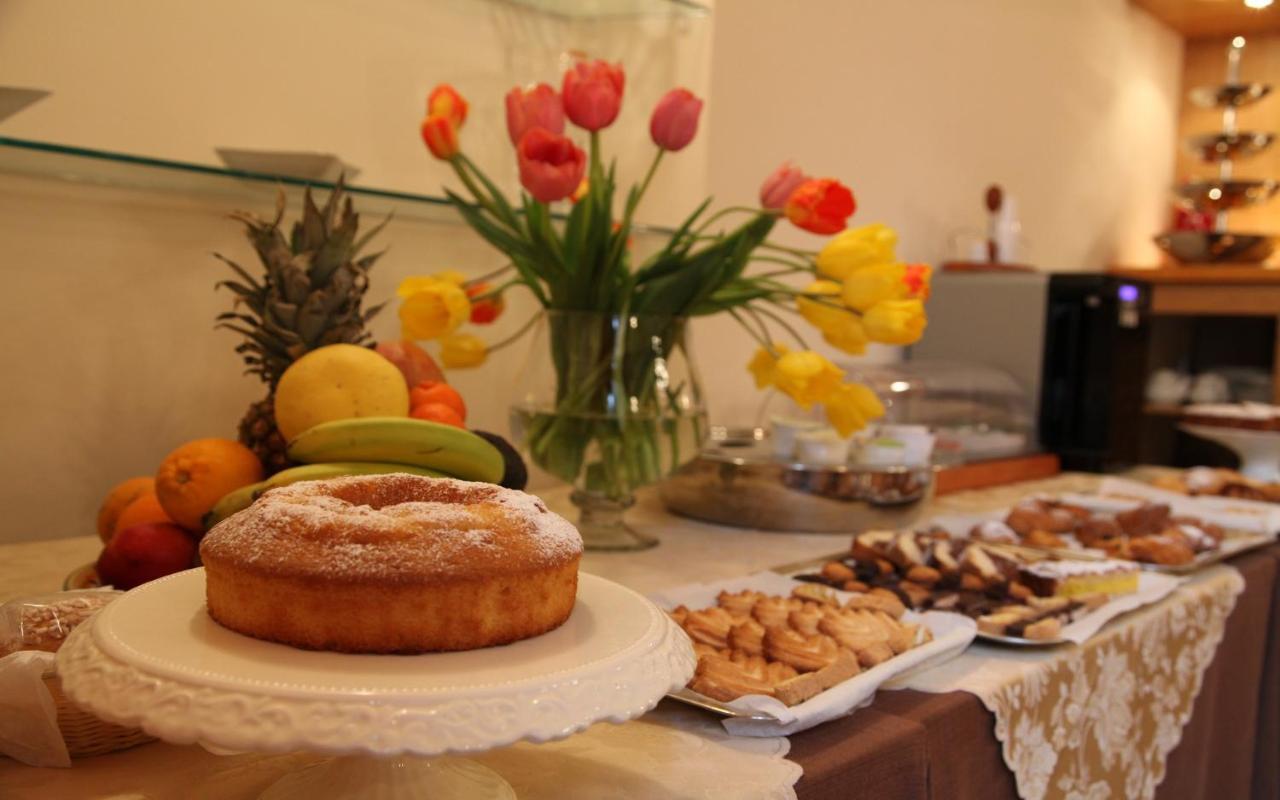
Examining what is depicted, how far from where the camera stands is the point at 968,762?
2.84 feet

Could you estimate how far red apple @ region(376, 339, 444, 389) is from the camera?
1234 mm

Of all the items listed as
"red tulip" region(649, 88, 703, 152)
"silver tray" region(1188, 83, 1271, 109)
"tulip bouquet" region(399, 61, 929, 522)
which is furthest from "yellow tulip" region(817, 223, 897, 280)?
"silver tray" region(1188, 83, 1271, 109)

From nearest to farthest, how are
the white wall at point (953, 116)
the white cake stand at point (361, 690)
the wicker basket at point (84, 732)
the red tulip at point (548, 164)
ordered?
the white cake stand at point (361, 690) → the wicker basket at point (84, 732) → the red tulip at point (548, 164) → the white wall at point (953, 116)

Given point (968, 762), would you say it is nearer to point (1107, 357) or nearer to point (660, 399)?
point (660, 399)

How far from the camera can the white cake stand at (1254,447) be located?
2330 millimetres

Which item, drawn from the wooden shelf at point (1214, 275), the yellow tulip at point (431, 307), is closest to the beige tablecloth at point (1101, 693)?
the yellow tulip at point (431, 307)

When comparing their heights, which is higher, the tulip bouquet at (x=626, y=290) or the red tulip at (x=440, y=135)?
the red tulip at (x=440, y=135)

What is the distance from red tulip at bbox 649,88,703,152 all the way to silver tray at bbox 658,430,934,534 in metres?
0.45

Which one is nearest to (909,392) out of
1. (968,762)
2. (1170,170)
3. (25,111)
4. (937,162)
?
(937,162)

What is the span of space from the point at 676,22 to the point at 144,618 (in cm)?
147

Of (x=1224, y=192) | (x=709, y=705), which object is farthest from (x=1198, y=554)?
(x=1224, y=192)

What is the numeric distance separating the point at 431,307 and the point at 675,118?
36cm

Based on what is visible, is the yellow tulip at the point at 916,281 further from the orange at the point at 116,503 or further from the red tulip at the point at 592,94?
the orange at the point at 116,503

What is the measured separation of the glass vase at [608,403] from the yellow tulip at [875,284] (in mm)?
207
